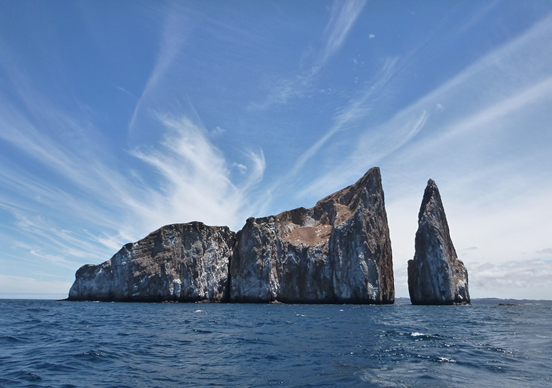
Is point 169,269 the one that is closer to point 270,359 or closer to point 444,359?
point 270,359

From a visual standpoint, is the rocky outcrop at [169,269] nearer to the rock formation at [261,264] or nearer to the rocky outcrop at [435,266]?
the rock formation at [261,264]

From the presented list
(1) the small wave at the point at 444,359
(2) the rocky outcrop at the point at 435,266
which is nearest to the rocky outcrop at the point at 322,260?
(2) the rocky outcrop at the point at 435,266

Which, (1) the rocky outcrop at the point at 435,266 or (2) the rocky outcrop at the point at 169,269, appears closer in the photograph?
(1) the rocky outcrop at the point at 435,266

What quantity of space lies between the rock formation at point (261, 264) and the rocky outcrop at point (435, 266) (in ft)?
22.6

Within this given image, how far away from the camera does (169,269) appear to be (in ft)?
298

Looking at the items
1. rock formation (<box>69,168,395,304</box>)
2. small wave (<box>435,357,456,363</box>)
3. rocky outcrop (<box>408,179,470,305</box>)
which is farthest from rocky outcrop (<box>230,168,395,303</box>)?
small wave (<box>435,357,456,363</box>)

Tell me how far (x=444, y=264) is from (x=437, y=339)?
Answer: 71.7m

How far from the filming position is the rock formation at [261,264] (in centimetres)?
8750

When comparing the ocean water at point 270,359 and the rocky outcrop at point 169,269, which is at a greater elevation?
the rocky outcrop at point 169,269

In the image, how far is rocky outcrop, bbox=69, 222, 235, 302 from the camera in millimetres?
90188

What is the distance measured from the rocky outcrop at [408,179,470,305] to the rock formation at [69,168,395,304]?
22.6 feet

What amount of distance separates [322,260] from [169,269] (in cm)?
3883

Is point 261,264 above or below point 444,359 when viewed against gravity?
above

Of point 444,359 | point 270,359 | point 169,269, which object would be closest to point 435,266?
point 169,269
